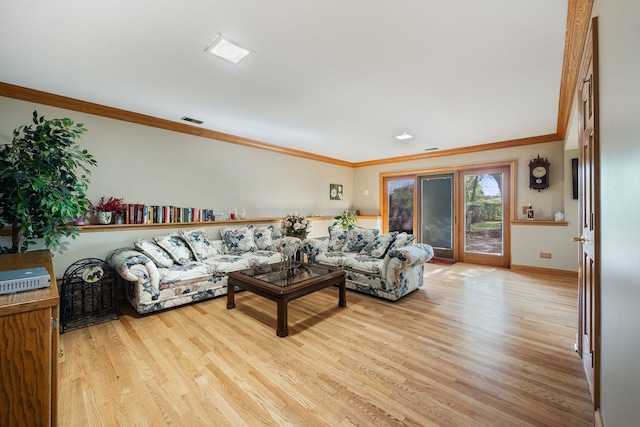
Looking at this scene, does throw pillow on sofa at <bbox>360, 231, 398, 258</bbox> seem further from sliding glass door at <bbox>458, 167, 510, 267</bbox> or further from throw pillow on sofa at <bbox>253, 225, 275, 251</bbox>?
sliding glass door at <bbox>458, 167, 510, 267</bbox>

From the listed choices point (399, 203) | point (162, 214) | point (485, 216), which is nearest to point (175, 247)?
point (162, 214)

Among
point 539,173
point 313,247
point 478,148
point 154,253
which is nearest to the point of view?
point 154,253

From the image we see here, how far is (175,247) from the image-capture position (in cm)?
361

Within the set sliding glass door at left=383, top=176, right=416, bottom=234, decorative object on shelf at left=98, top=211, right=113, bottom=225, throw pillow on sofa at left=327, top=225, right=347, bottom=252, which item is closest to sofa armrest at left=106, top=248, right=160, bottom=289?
decorative object on shelf at left=98, top=211, right=113, bottom=225

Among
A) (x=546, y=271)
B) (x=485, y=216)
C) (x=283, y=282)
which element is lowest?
(x=546, y=271)

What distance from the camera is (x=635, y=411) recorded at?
87 centimetres

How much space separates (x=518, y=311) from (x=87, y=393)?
402cm

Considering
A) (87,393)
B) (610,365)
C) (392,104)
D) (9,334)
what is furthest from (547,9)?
(87,393)

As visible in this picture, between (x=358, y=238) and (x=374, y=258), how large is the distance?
0.56m

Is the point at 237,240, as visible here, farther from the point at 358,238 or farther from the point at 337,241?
the point at 358,238

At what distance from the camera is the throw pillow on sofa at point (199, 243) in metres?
3.79

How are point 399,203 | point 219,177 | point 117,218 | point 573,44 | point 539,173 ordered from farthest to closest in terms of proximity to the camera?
1. point 399,203
2. point 539,173
3. point 219,177
4. point 117,218
5. point 573,44

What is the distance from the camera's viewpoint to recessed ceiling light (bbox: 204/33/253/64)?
2.06m

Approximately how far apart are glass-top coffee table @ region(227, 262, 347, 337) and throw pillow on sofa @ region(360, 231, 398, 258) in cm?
93
